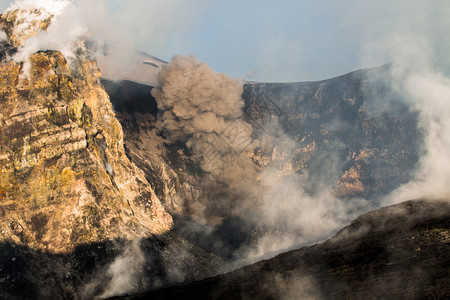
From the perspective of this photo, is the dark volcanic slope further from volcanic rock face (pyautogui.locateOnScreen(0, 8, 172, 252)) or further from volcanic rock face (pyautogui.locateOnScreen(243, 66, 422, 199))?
volcanic rock face (pyautogui.locateOnScreen(243, 66, 422, 199))

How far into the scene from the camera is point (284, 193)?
1591 inches

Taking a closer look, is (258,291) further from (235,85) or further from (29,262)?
(235,85)

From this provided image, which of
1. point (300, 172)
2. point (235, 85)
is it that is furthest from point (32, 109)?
point (300, 172)

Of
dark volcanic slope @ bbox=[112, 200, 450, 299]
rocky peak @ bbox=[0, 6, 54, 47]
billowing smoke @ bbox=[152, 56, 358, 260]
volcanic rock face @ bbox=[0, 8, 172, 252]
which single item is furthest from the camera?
billowing smoke @ bbox=[152, 56, 358, 260]

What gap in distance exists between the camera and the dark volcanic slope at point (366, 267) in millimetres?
8641

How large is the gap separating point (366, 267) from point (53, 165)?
69.8ft

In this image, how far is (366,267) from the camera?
32.5 feet

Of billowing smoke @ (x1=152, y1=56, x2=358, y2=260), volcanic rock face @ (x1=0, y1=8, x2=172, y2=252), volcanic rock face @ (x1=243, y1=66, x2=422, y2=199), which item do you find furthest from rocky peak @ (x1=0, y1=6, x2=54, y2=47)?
volcanic rock face @ (x1=243, y1=66, x2=422, y2=199)

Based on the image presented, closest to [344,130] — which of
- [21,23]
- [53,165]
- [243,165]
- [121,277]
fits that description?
[243,165]

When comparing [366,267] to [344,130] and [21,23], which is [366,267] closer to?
[21,23]

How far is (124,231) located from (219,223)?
1416 centimetres

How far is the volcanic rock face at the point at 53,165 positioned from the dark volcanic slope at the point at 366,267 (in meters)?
12.0

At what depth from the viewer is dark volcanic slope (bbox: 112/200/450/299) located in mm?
8641

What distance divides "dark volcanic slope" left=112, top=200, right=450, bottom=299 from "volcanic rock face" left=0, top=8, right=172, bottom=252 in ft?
39.5
